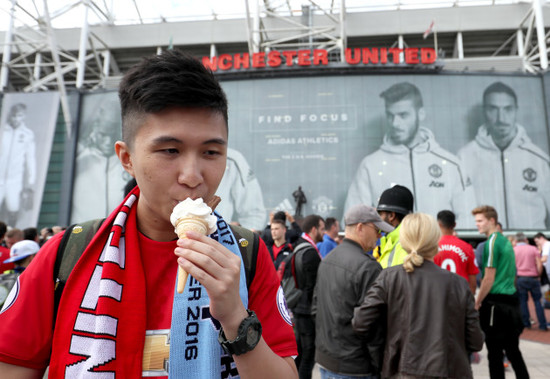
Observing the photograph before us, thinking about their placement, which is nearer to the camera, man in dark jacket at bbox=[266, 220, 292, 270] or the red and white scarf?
the red and white scarf

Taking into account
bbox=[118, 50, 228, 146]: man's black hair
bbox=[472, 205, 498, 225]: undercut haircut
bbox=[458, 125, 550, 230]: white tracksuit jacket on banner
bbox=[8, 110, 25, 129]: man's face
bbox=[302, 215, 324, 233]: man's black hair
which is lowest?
bbox=[302, 215, 324, 233]: man's black hair

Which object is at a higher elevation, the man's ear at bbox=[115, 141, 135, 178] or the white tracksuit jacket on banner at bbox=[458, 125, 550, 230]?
the white tracksuit jacket on banner at bbox=[458, 125, 550, 230]

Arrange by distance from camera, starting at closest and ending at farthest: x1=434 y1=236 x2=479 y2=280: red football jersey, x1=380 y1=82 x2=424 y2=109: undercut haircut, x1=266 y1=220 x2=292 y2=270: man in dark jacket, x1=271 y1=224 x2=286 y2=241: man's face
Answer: x1=434 y1=236 x2=479 y2=280: red football jersey → x1=266 y1=220 x2=292 y2=270: man in dark jacket → x1=271 y1=224 x2=286 y2=241: man's face → x1=380 y1=82 x2=424 y2=109: undercut haircut

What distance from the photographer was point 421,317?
2770 millimetres

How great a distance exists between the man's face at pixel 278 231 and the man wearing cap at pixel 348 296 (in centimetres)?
244

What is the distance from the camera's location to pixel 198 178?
3.68 feet

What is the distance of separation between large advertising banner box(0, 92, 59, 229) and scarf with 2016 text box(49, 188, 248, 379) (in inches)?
1245

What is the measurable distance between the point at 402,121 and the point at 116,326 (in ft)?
91.5

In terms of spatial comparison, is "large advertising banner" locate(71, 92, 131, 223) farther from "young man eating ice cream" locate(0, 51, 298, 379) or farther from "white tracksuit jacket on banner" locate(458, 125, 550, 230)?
"young man eating ice cream" locate(0, 51, 298, 379)

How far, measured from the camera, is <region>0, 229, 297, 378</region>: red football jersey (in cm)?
113

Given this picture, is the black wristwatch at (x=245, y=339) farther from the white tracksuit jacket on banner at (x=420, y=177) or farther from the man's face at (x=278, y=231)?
the white tracksuit jacket on banner at (x=420, y=177)

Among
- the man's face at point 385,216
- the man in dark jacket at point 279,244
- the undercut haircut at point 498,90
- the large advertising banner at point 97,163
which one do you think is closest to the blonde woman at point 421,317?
the man's face at point 385,216

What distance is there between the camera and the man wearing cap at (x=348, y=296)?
316 cm

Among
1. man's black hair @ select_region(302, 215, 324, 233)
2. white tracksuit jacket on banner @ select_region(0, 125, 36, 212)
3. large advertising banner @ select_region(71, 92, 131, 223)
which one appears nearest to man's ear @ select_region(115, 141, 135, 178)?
man's black hair @ select_region(302, 215, 324, 233)
